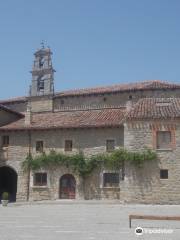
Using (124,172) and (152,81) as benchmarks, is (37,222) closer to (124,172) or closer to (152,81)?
(124,172)

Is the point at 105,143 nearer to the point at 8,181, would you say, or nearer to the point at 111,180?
the point at 111,180

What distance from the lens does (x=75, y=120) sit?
31547 mm

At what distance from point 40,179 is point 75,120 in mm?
5582

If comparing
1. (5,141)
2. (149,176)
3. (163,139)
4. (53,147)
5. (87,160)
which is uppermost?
(5,141)

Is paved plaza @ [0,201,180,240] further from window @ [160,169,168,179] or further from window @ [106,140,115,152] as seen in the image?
window @ [106,140,115,152]

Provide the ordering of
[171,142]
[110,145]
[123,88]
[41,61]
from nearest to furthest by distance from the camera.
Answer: [171,142] < [110,145] < [123,88] < [41,61]

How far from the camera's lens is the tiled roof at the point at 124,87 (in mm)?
35906

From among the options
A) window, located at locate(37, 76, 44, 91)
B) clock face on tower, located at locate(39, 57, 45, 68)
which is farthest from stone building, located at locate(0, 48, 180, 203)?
clock face on tower, located at locate(39, 57, 45, 68)

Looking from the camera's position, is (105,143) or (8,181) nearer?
(105,143)

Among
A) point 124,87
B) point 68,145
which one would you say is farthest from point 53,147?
point 124,87

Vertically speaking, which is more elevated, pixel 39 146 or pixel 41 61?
pixel 41 61

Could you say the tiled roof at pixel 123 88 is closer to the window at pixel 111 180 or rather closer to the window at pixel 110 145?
the window at pixel 110 145

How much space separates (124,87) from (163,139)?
39.7ft

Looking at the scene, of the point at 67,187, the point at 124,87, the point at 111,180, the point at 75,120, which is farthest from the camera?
the point at 124,87
